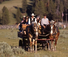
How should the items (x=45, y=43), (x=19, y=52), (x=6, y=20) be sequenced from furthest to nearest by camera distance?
(x=6, y=20)
(x=45, y=43)
(x=19, y=52)

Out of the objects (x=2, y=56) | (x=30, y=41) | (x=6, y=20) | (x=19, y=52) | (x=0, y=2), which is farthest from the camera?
(x=0, y=2)

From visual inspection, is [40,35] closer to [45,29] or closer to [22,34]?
[45,29]

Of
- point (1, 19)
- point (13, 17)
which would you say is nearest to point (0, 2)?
point (13, 17)

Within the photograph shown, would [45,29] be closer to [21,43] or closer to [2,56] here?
[21,43]

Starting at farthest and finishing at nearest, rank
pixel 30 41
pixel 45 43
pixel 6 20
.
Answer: pixel 6 20
pixel 45 43
pixel 30 41

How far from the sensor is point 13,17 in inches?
3962

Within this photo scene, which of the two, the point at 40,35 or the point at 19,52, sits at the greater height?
the point at 40,35

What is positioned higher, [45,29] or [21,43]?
[45,29]

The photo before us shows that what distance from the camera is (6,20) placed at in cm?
8606

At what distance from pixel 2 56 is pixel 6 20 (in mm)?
77923

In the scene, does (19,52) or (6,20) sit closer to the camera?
(19,52)

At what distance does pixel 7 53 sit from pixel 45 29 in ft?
11.7

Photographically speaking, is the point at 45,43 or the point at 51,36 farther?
the point at 45,43

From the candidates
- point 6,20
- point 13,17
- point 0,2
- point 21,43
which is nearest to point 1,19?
point 6,20
